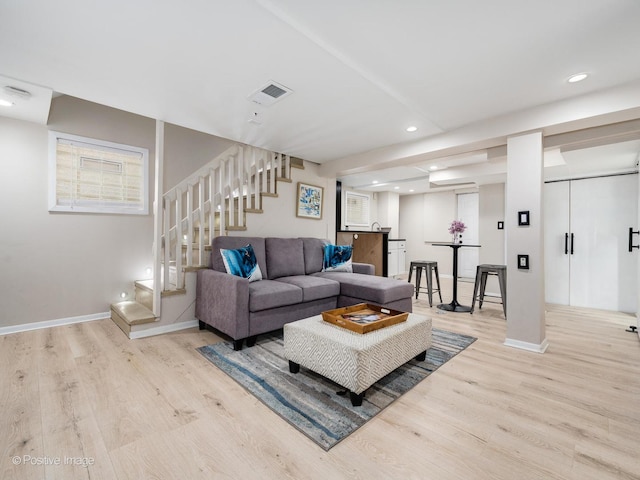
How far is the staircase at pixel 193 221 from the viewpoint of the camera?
3.06m

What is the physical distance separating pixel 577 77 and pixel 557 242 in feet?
10.8

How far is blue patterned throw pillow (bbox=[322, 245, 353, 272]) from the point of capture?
4117 mm

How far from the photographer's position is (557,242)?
15.1 ft

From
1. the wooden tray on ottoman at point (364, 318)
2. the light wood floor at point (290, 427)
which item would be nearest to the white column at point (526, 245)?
the light wood floor at point (290, 427)

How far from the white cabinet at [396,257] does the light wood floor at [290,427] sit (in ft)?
15.5

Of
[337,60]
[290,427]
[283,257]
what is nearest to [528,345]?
[290,427]

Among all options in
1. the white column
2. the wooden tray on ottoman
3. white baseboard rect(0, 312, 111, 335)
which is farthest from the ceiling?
white baseboard rect(0, 312, 111, 335)

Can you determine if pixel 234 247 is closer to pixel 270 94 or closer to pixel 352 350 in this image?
pixel 270 94

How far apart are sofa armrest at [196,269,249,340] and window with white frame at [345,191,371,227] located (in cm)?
454

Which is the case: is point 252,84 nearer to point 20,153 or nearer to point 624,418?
point 20,153

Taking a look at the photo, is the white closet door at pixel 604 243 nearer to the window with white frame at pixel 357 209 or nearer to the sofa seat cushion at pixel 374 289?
the sofa seat cushion at pixel 374 289

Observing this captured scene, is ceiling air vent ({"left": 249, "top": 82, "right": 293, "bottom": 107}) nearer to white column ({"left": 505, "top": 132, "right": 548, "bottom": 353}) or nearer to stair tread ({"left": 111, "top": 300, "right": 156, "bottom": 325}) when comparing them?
white column ({"left": 505, "top": 132, "right": 548, "bottom": 353})

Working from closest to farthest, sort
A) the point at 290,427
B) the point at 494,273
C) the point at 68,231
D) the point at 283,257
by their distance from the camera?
the point at 290,427 → the point at 68,231 → the point at 283,257 → the point at 494,273

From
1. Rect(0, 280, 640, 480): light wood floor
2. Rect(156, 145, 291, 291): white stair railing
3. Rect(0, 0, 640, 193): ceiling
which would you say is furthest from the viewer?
Rect(156, 145, 291, 291): white stair railing
